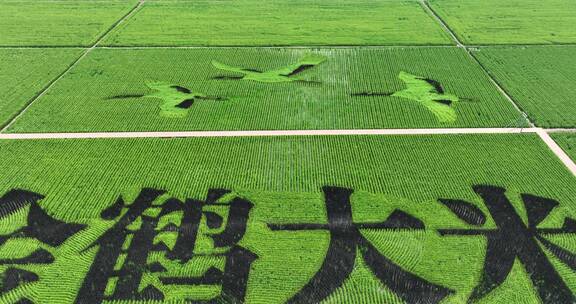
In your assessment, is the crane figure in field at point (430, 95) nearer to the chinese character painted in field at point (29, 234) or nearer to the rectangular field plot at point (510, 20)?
the rectangular field plot at point (510, 20)

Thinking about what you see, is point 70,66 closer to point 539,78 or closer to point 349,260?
point 349,260

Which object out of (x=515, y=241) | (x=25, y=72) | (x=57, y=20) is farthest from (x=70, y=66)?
(x=515, y=241)

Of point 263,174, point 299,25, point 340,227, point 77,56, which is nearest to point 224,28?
point 299,25

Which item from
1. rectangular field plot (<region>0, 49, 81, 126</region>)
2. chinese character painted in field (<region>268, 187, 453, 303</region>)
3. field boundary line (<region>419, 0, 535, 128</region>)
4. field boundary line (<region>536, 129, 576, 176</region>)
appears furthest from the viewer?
rectangular field plot (<region>0, 49, 81, 126</region>)

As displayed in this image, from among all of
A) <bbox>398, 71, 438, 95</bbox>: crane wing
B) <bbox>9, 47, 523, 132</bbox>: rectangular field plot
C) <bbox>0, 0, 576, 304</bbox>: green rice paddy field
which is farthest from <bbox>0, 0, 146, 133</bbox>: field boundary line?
<bbox>398, 71, 438, 95</bbox>: crane wing

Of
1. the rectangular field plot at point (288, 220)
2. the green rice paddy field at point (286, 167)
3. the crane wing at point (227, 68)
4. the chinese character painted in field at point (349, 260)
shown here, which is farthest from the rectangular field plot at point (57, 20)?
the chinese character painted in field at point (349, 260)

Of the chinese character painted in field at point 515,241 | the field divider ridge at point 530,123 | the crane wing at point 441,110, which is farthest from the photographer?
the crane wing at point 441,110

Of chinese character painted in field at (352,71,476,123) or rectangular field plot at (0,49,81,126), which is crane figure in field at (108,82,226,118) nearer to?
rectangular field plot at (0,49,81,126)
